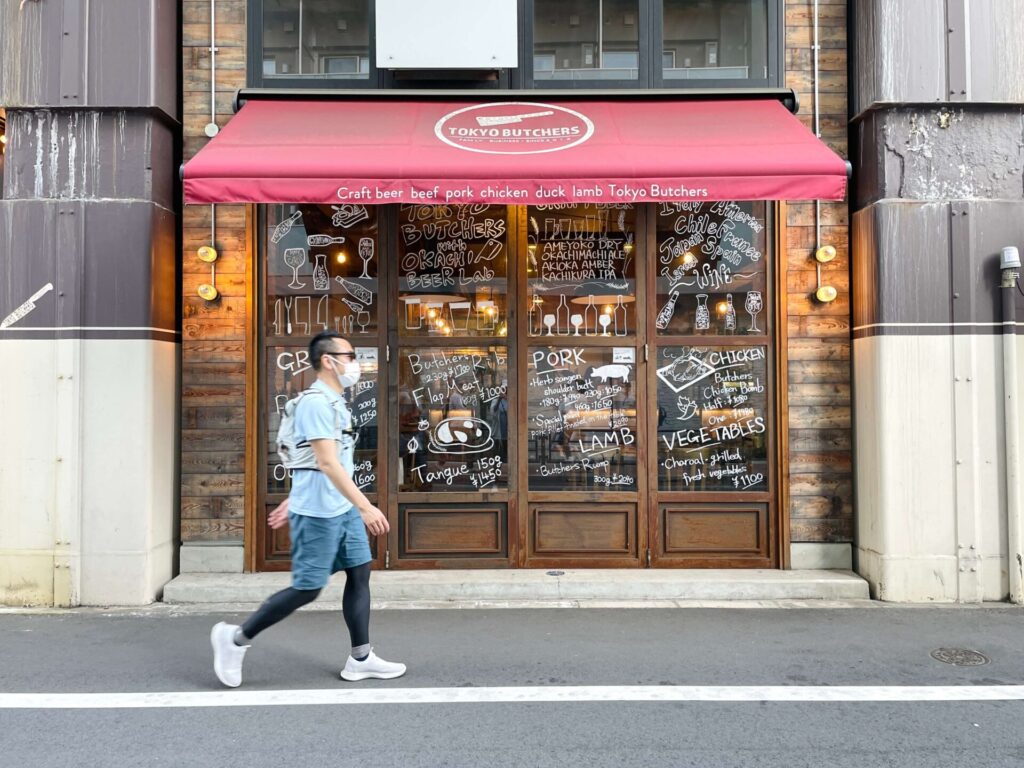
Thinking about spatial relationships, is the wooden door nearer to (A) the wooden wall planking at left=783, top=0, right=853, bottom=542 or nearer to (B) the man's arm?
(A) the wooden wall planking at left=783, top=0, right=853, bottom=542

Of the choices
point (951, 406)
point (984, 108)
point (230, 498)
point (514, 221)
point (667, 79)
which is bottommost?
point (230, 498)

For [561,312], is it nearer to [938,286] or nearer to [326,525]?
[938,286]

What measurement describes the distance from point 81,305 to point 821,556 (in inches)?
258

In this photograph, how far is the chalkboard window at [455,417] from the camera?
662 centimetres

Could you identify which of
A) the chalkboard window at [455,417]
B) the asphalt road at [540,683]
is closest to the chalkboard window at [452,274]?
the chalkboard window at [455,417]

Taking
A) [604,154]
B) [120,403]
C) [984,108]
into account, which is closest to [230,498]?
[120,403]

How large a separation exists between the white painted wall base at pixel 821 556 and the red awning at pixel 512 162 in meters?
2.97

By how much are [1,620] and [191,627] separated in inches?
59.4

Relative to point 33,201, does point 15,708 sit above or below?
below

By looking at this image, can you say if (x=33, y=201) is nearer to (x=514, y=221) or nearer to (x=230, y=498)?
(x=230, y=498)

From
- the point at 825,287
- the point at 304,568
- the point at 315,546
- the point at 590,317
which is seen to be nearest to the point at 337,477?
the point at 315,546

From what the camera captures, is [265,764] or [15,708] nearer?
[265,764]

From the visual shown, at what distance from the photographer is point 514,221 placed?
662 centimetres

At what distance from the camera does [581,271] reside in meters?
6.66
